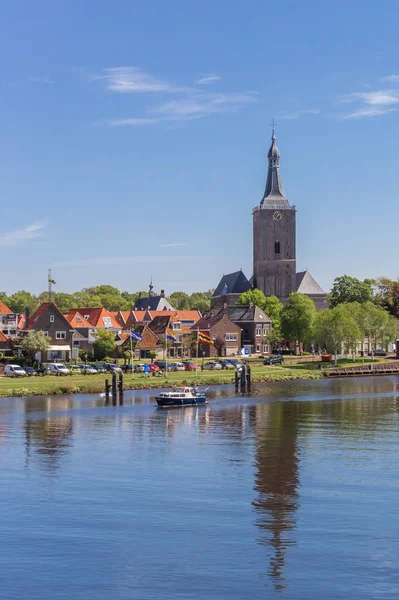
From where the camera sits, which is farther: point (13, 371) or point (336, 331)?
point (336, 331)

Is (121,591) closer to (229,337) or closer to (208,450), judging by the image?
(208,450)

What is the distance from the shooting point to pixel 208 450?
5397 centimetres

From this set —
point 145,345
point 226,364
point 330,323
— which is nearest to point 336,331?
point 330,323

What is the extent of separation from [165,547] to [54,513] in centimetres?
695

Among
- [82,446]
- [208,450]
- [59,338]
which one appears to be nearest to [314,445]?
[208,450]

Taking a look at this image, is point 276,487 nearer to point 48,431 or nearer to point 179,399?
point 48,431

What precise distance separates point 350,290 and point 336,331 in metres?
48.8

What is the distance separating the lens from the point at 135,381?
331ft

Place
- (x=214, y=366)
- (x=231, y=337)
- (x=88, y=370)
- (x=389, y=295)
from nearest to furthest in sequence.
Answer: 1. (x=88, y=370)
2. (x=214, y=366)
3. (x=231, y=337)
4. (x=389, y=295)

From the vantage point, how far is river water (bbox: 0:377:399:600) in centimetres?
2923

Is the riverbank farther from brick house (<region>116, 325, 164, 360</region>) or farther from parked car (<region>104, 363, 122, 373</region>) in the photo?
brick house (<region>116, 325, 164, 360</region>)

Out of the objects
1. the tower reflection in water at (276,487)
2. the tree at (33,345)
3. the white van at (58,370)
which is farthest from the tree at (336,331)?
the tower reflection in water at (276,487)

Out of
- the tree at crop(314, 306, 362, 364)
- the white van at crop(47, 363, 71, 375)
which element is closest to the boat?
the white van at crop(47, 363, 71, 375)

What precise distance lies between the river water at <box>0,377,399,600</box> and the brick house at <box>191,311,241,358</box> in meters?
80.8
